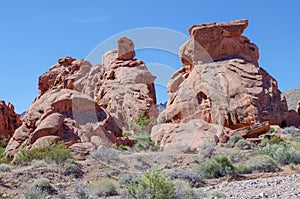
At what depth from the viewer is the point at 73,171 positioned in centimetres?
1554

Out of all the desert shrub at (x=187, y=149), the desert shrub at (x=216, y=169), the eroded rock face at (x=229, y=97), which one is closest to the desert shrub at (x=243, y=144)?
the desert shrub at (x=187, y=149)

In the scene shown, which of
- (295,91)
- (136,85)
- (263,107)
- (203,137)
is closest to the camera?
(203,137)

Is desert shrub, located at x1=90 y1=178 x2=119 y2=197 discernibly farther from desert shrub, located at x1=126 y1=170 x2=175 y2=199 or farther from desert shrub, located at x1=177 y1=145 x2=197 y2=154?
desert shrub, located at x1=177 y1=145 x2=197 y2=154

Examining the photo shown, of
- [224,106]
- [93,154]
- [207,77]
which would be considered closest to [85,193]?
[93,154]

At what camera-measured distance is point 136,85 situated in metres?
46.3

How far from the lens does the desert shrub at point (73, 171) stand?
1536 cm

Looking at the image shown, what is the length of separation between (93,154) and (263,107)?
574 inches

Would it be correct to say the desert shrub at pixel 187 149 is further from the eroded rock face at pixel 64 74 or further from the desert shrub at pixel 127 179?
the eroded rock face at pixel 64 74

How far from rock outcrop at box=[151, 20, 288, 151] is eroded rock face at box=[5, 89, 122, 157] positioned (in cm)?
394

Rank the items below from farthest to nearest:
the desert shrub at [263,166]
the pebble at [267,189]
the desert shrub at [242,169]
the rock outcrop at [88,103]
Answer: the rock outcrop at [88,103] → the desert shrub at [263,166] → the desert shrub at [242,169] → the pebble at [267,189]

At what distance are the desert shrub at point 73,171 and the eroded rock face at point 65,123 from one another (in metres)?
6.46

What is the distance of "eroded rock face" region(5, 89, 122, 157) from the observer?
907 inches

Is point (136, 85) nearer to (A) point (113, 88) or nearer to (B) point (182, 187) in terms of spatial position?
(A) point (113, 88)

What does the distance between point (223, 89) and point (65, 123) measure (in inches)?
468
